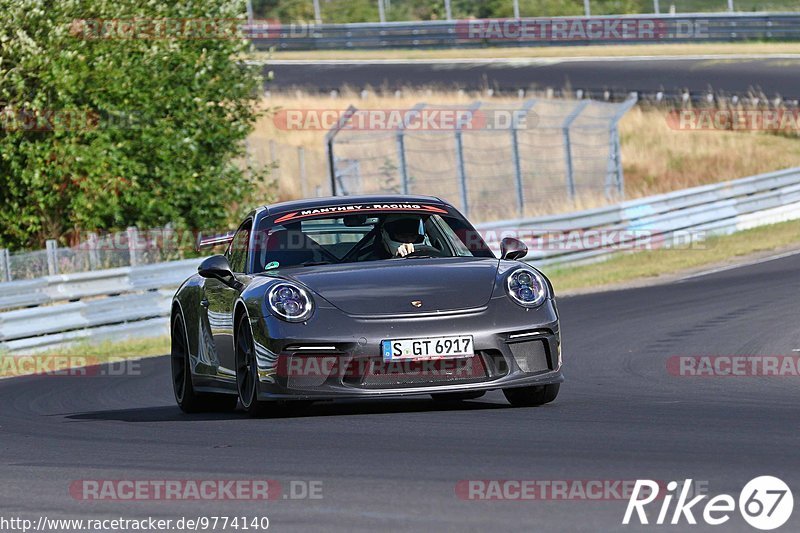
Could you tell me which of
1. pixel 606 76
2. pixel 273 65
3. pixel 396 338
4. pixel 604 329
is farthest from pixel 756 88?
pixel 396 338

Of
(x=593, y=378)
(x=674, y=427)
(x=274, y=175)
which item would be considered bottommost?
(x=274, y=175)

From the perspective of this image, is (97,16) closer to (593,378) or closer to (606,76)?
(593,378)

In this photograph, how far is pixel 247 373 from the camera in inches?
353

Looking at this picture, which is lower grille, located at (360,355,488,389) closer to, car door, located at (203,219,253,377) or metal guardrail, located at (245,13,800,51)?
car door, located at (203,219,253,377)

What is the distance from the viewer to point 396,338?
327 inches

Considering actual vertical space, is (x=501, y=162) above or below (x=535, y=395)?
below

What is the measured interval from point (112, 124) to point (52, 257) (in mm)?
5225

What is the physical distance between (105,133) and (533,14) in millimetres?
30468

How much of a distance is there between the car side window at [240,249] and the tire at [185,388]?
66 cm

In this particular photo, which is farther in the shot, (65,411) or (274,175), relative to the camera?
(274,175)

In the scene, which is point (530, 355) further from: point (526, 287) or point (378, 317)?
point (378, 317)

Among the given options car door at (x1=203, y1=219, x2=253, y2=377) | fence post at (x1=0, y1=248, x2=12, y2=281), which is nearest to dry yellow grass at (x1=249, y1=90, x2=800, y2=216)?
fence post at (x1=0, y1=248, x2=12, y2=281)

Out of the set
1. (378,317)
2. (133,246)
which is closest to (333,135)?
(133,246)

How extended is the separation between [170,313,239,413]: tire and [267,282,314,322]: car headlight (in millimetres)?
1741
